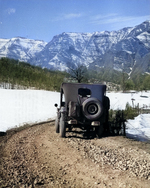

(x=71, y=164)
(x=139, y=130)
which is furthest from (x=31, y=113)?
(x=71, y=164)

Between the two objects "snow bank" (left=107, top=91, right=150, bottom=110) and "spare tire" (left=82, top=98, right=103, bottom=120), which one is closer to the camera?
"spare tire" (left=82, top=98, right=103, bottom=120)

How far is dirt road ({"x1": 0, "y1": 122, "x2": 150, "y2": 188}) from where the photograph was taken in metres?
4.46

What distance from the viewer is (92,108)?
8258 mm

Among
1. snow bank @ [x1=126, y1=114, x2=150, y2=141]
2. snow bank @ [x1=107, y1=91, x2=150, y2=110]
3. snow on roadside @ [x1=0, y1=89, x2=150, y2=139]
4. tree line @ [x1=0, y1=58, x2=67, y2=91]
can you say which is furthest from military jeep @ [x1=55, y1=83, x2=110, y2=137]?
tree line @ [x1=0, y1=58, x2=67, y2=91]

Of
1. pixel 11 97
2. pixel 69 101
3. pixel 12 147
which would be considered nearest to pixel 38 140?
pixel 12 147

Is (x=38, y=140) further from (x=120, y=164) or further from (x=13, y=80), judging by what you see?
(x=13, y=80)

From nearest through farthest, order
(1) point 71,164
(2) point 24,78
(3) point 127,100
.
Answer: (1) point 71,164
(3) point 127,100
(2) point 24,78

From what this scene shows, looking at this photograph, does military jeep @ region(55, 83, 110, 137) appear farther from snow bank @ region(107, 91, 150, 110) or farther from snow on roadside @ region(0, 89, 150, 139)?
snow bank @ region(107, 91, 150, 110)

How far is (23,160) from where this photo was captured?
579 cm

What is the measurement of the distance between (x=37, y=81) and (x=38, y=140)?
2776 centimetres

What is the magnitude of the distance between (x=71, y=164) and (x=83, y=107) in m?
2.94

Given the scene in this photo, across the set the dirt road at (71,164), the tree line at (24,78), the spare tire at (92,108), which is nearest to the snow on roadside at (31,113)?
the spare tire at (92,108)

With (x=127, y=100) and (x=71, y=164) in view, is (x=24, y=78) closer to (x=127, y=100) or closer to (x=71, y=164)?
(x=127, y=100)

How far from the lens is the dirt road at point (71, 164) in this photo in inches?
176
